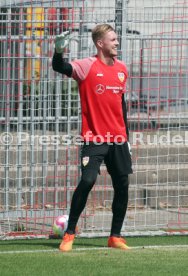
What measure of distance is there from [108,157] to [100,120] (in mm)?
359

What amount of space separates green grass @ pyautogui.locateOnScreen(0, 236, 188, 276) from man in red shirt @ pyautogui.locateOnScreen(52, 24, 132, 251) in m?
0.33

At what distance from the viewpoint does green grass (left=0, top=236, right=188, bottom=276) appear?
762 cm

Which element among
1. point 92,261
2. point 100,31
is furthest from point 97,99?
point 92,261

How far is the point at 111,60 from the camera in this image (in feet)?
29.5

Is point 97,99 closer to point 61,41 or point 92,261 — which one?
point 61,41

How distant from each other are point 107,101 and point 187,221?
121 inches

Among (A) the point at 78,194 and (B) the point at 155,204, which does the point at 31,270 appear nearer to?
(A) the point at 78,194

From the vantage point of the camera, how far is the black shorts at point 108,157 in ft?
28.7

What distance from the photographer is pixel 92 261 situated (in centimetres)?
809

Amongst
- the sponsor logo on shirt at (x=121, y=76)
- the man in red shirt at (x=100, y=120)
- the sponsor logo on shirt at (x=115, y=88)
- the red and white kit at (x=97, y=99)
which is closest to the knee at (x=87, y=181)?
the man in red shirt at (x=100, y=120)

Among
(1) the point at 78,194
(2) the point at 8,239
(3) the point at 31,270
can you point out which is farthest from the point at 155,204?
(3) the point at 31,270

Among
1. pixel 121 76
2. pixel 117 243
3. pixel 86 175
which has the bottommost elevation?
pixel 117 243

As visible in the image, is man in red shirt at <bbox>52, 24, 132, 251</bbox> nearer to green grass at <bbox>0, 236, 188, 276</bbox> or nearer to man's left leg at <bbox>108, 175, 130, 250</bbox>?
man's left leg at <bbox>108, 175, 130, 250</bbox>

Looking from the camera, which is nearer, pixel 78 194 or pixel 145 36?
pixel 78 194
